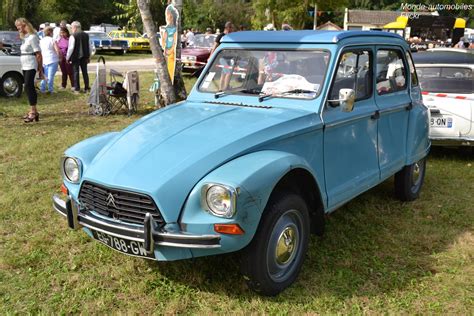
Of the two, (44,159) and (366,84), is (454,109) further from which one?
(44,159)

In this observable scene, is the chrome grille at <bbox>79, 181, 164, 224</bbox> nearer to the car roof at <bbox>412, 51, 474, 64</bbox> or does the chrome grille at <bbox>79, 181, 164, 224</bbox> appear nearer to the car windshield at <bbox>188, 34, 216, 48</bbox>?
the car roof at <bbox>412, 51, 474, 64</bbox>

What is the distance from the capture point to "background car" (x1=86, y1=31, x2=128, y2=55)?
1160 inches

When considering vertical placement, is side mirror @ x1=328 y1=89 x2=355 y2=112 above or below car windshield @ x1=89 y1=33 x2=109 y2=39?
below

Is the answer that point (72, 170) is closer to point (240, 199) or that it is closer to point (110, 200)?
point (110, 200)

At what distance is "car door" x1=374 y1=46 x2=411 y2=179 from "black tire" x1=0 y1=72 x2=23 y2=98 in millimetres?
10413

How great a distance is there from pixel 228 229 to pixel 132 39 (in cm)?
3067

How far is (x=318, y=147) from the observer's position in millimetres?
3842

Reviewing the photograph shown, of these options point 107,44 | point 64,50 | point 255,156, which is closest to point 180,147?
point 255,156

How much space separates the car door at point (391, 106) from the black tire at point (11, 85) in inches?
410

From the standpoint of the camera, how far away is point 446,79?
293 inches

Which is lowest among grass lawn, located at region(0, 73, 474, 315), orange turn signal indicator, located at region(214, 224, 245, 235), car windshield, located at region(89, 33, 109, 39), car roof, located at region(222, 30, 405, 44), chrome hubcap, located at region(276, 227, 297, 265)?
grass lawn, located at region(0, 73, 474, 315)

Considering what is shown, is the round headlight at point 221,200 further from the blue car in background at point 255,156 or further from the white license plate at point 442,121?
the white license plate at point 442,121

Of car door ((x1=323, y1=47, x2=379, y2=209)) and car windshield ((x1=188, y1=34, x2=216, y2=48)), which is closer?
car door ((x1=323, y1=47, x2=379, y2=209))

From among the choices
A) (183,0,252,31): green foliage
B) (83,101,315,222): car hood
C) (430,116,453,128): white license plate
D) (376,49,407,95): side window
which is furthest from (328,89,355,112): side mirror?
(183,0,252,31): green foliage
